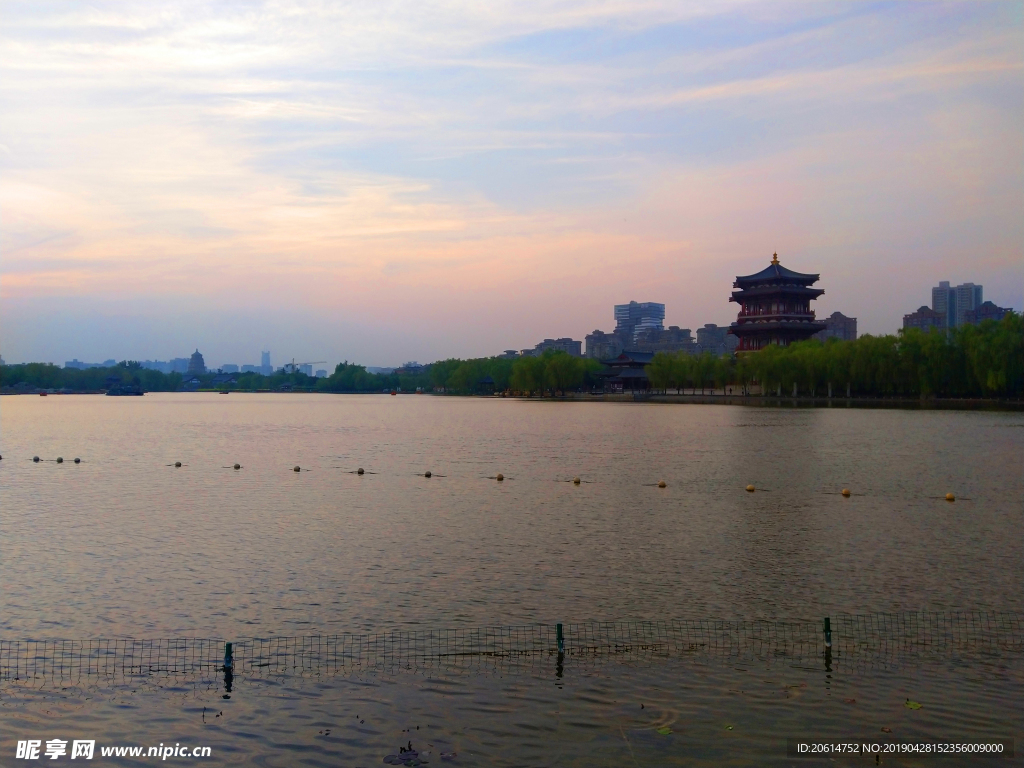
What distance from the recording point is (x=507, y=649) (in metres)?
11.6

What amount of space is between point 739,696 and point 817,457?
101 feet

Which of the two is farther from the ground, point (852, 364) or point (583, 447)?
point (852, 364)

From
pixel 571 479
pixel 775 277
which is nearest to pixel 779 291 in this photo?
pixel 775 277

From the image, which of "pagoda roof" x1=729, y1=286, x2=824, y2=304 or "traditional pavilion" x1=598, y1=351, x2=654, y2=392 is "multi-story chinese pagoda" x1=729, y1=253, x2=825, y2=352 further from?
"traditional pavilion" x1=598, y1=351, x2=654, y2=392

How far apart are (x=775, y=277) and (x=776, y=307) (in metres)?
3.65

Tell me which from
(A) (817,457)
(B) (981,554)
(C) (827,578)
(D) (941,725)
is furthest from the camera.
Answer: (A) (817,457)

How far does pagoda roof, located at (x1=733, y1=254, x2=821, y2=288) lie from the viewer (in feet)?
360

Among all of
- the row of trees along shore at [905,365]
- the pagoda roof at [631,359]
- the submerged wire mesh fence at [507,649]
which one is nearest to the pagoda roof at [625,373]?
the pagoda roof at [631,359]

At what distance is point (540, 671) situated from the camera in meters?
10.7

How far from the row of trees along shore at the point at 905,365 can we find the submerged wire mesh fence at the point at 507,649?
6813cm

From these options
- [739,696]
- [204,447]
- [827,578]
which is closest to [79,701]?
[739,696]

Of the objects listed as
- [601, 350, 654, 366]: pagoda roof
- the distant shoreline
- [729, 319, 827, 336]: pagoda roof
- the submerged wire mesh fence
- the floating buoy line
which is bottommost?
the submerged wire mesh fence

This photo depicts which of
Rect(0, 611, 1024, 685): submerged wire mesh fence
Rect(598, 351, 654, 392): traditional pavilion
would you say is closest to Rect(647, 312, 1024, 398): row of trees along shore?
Rect(598, 351, 654, 392): traditional pavilion

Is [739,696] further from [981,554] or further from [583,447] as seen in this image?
[583,447]
